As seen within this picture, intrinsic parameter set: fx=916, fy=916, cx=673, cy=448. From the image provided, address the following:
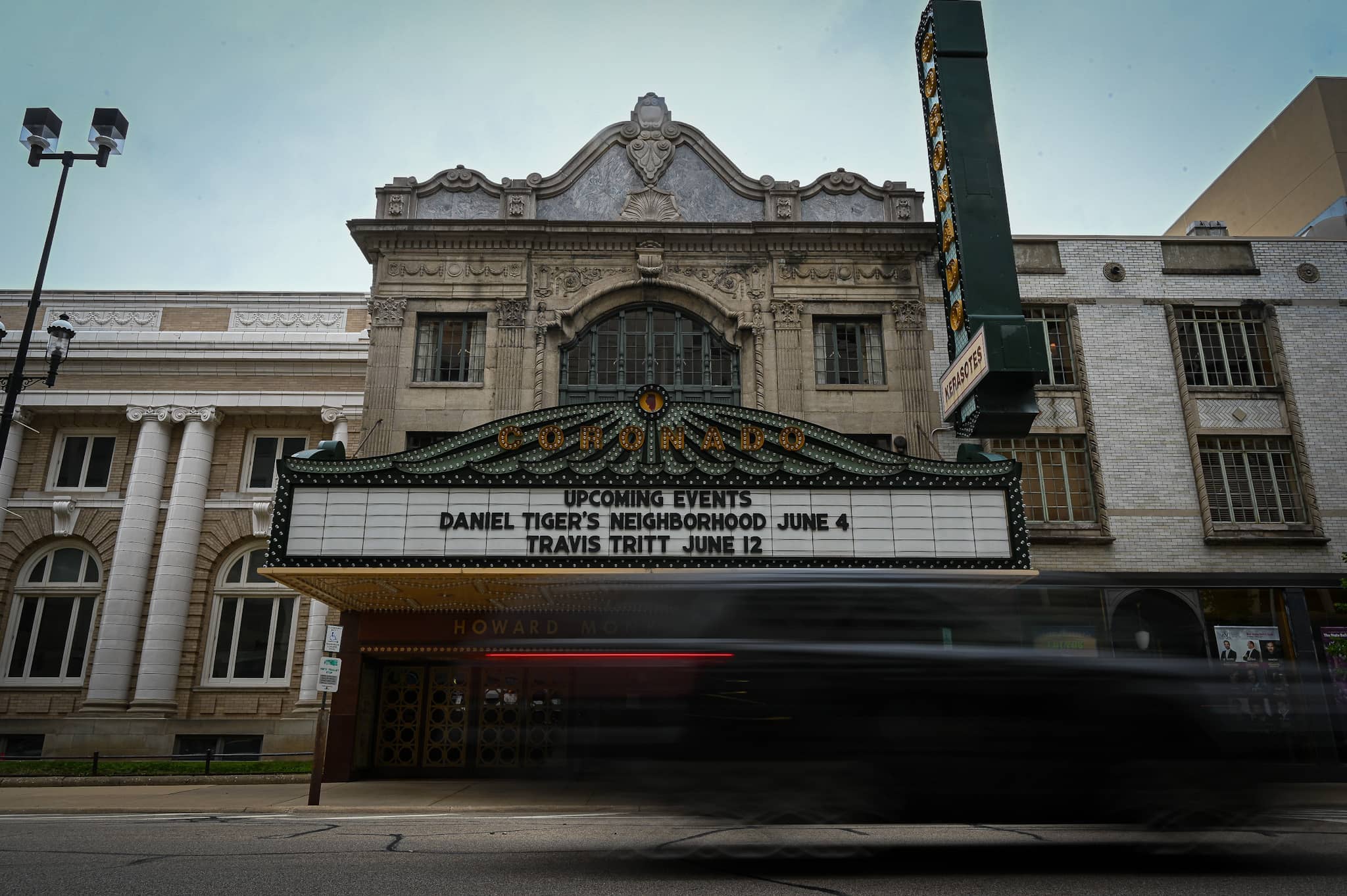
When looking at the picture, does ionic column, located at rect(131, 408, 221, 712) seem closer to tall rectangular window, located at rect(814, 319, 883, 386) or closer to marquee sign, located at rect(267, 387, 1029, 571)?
marquee sign, located at rect(267, 387, 1029, 571)

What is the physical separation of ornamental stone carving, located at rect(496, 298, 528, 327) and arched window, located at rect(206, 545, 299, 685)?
10.9 m

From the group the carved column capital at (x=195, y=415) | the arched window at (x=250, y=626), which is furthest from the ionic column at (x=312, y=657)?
the carved column capital at (x=195, y=415)

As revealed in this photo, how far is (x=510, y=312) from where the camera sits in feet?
75.4

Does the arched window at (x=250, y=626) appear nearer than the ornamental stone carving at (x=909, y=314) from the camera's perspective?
No

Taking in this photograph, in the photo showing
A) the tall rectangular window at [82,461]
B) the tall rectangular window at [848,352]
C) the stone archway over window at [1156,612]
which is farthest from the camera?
the tall rectangular window at [82,461]

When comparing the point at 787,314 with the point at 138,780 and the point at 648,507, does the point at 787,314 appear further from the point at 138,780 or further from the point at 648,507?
the point at 138,780

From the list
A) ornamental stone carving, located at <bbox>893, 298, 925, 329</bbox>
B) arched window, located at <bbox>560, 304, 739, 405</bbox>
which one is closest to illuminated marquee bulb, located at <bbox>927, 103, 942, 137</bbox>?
ornamental stone carving, located at <bbox>893, 298, 925, 329</bbox>

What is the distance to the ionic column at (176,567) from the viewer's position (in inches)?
991

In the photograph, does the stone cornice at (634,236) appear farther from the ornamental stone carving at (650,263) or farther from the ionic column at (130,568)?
the ionic column at (130,568)

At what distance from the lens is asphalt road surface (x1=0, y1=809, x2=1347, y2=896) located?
693cm

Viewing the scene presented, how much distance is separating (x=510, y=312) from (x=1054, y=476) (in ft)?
45.5

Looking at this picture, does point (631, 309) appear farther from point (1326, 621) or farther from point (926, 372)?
point (1326, 621)

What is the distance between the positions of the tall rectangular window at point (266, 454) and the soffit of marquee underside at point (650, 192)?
8.61 meters

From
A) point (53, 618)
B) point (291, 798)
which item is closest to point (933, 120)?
point (291, 798)
